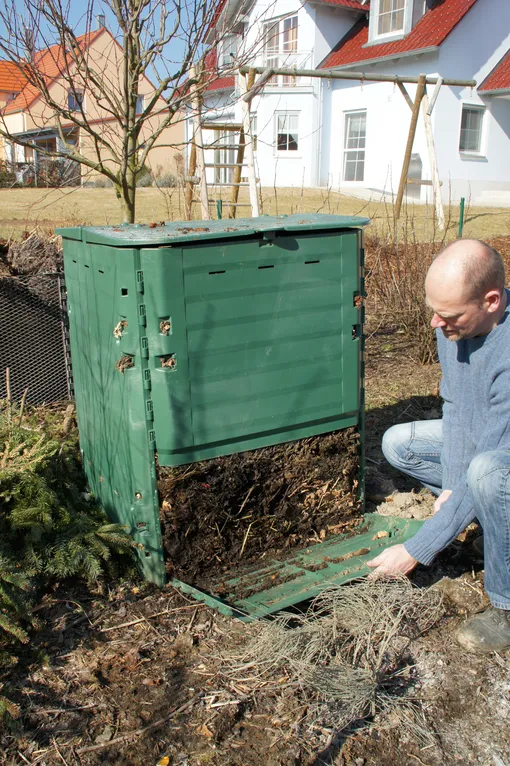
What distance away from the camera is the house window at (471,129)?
65.2 feet

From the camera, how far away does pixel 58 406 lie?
459 cm

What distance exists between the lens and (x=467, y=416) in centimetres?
269

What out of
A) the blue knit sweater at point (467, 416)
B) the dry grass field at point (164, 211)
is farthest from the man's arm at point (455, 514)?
the dry grass field at point (164, 211)

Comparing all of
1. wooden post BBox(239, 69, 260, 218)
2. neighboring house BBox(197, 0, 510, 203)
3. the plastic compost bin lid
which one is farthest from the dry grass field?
the plastic compost bin lid

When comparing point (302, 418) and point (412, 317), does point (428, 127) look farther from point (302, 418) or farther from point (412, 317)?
point (302, 418)

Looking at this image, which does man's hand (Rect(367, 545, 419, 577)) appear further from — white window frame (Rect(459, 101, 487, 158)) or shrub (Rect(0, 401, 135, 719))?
white window frame (Rect(459, 101, 487, 158))

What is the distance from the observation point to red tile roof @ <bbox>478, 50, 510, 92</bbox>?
1902cm

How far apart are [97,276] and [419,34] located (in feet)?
64.3

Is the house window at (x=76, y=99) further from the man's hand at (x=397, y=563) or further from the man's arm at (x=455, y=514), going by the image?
the man's hand at (x=397, y=563)

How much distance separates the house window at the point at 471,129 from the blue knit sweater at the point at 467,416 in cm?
1930

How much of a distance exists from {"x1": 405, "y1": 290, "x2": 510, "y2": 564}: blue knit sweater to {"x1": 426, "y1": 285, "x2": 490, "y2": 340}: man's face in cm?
10

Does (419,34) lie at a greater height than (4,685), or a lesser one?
greater

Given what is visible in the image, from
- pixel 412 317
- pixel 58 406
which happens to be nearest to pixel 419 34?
pixel 412 317

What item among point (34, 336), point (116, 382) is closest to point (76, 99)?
point (34, 336)
